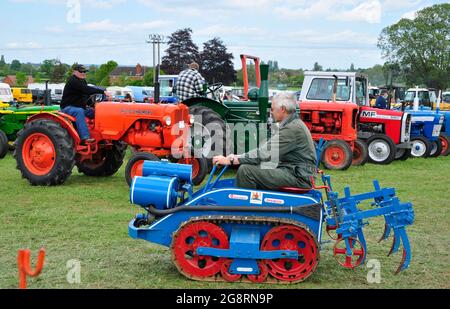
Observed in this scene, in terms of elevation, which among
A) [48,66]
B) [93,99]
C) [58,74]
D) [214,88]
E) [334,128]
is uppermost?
[48,66]

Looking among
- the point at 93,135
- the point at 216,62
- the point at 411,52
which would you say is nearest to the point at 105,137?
the point at 93,135

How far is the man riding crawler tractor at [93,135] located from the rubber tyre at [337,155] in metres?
3.96

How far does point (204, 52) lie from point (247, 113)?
3404 cm

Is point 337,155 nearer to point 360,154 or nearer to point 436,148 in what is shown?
point 360,154

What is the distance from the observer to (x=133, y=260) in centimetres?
579

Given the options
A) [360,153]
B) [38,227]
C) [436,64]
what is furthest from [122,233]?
[436,64]

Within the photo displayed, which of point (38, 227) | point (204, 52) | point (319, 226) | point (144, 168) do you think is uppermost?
point (204, 52)

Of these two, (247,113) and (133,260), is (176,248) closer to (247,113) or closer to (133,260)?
(133,260)

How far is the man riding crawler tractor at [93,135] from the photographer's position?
984cm

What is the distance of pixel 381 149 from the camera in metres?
14.6

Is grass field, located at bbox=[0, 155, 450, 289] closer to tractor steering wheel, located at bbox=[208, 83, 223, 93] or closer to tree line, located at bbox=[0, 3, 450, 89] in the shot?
tractor steering wheel, located at bbox=[208, 83, 223, 93]

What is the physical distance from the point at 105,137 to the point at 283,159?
523 cm

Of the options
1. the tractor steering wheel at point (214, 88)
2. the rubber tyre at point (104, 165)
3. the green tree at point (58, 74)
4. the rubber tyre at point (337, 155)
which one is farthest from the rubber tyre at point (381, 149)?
the green tree at point (58, 74)

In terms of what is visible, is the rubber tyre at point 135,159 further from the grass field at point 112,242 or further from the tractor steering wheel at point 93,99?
the tractor steering wheel at point 93,99
